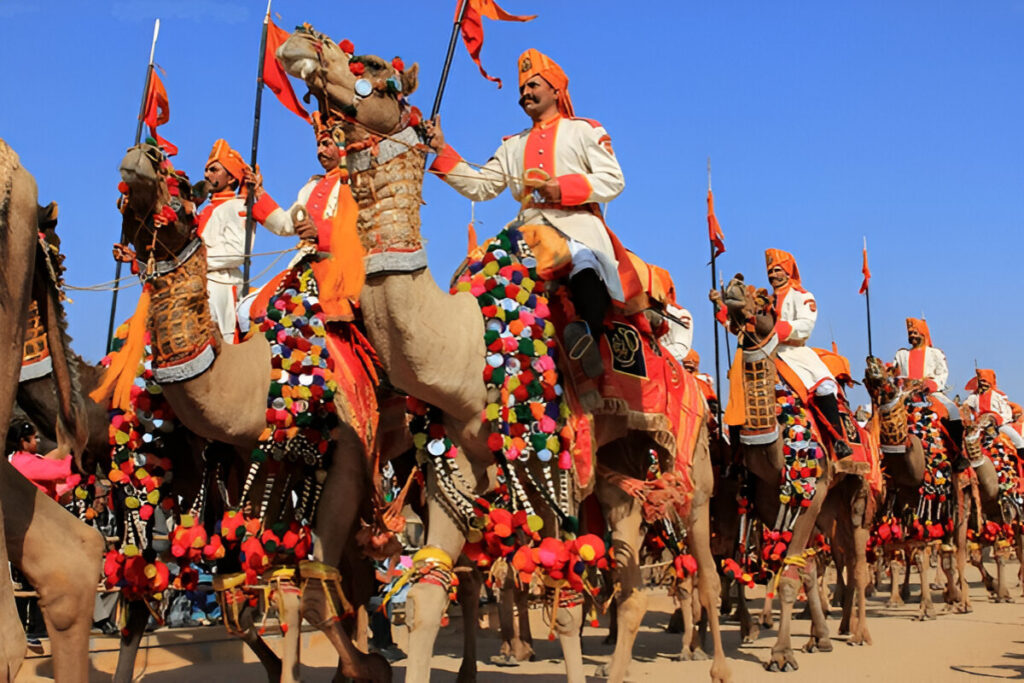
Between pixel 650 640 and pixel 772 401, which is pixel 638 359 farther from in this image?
pixel 650 640

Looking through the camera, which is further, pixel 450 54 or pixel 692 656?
pixel 692 656

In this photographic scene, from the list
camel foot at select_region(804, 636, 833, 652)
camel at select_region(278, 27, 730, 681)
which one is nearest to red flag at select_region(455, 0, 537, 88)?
camel at select_region(278, 27, 730, 681)

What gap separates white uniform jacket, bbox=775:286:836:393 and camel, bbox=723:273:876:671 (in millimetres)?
363

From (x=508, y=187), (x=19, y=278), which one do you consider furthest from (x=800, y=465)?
(x=19, y=278)

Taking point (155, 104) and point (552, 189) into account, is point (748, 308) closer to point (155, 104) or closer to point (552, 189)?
point (552, 189)

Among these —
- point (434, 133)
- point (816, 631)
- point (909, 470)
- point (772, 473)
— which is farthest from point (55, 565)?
point (909, 470)

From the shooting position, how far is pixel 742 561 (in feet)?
39.0

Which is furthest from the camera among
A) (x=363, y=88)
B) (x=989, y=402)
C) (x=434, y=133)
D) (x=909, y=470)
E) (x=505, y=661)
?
(x=989, y=402)

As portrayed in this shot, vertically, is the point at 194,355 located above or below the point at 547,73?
below

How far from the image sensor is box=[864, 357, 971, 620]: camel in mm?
13109

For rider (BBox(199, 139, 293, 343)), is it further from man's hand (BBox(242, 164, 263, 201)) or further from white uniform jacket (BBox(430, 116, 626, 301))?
white uniform jacket (BBox(430, 116, 626, 301))

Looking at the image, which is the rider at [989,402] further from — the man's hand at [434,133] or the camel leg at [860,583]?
the man's hand at [434,133]

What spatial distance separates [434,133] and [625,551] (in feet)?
10.8

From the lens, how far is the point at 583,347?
6.70 m
